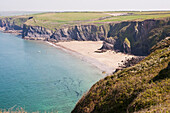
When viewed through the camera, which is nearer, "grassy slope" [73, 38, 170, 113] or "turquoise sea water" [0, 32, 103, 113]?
"grassy slope" [73, 38, 170, 113]

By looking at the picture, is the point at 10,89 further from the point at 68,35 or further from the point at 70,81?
the point at 68,35

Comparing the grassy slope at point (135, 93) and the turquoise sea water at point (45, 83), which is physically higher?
the grassy slope at point (135, 93)

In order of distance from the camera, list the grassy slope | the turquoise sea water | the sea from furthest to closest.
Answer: the turquoise sea water
the sea
the grassy slope

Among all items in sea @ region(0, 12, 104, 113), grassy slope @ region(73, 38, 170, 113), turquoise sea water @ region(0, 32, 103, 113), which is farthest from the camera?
turquoise sea water @ region(0, 32, 103, 113)

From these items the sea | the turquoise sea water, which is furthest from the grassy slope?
the turquoise sea water

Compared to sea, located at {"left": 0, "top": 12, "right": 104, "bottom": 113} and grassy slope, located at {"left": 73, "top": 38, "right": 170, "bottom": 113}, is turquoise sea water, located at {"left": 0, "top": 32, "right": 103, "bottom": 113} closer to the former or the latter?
sea, located at {"left": 0, "top": 12, "right": 104, "bottom": 113}

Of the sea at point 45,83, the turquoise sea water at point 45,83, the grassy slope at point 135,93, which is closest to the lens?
the grassy slope at point 135,93

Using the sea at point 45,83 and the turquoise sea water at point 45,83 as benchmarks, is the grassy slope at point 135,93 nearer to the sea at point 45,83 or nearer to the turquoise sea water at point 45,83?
the sea at point 45,83

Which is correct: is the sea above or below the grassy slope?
below

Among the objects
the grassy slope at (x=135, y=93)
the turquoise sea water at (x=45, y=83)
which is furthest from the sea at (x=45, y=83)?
the grassy slope at (x=135, y=93)
